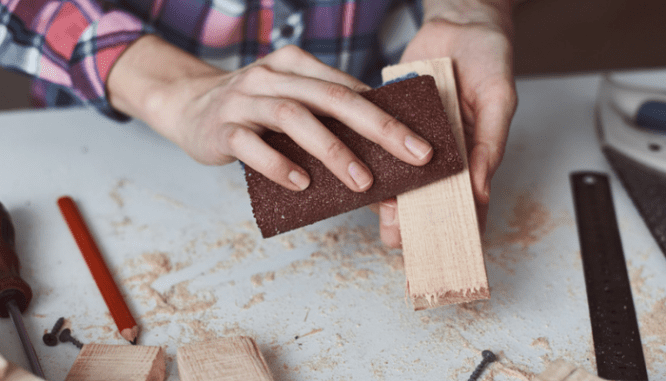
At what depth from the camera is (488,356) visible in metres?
0.70

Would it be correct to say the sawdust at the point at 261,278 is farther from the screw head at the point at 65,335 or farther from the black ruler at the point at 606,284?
the black ruler at the point at 606,284

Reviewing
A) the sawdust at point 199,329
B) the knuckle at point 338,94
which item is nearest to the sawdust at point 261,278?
the sawdust at point 199,329

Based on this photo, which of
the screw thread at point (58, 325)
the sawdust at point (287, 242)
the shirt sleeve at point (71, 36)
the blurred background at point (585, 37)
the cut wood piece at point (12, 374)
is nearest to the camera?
the cut wood piece at point (12, 374)

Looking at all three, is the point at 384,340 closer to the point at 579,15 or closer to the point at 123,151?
the point at 123,151

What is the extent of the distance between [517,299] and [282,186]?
40 centimetres

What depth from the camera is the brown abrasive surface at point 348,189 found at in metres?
0.71

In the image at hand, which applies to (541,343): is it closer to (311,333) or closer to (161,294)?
(311,333)

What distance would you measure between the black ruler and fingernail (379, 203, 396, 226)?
33 centimetres

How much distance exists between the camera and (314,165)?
2.38 ft

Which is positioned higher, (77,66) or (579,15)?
(77,66)

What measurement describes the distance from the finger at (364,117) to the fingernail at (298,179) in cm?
10

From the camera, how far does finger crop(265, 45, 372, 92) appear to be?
0.81 m

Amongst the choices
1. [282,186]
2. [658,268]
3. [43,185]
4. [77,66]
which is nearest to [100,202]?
[43,185]

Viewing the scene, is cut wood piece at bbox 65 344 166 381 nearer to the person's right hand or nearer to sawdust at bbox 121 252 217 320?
sawdust at bbox 121 252 217 320
